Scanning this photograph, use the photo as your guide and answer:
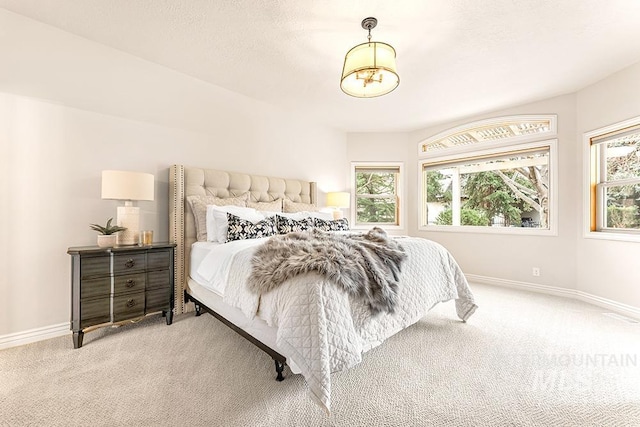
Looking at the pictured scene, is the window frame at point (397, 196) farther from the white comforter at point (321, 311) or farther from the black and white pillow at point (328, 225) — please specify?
the white comforter at point (321, 311)

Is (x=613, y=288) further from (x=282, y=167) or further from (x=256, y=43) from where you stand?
(x=256, y=43)

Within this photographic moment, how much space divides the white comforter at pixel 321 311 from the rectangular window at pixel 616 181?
260 centimetres

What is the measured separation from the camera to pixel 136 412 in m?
1.40

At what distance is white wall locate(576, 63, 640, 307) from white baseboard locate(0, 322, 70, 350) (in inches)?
214

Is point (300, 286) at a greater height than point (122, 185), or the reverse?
point (122, 185)

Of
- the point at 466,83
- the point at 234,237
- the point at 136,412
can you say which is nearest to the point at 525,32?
the point at 466,83

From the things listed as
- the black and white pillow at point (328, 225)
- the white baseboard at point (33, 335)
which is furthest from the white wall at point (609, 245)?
the white baseboard at point (33, 335)

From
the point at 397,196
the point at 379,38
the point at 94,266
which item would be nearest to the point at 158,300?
the point at 94,266

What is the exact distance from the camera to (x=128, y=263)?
2260mm

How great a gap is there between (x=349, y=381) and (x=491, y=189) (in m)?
3.93

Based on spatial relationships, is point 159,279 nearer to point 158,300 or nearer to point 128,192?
point 158,300

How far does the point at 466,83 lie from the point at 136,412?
13.4 ft

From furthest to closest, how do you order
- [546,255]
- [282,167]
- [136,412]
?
1. [282,167]
2. [546,255]
3. [136,412]

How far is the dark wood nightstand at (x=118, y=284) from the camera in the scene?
2057 mm
